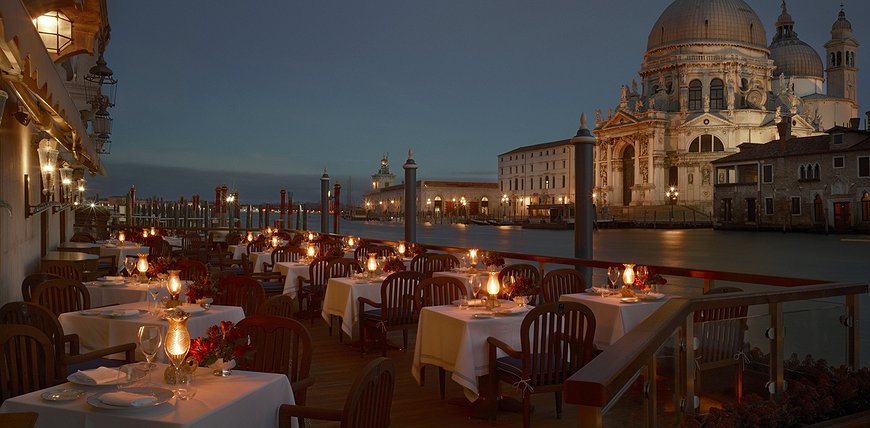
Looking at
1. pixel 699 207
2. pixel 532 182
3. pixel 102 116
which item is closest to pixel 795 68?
pixel 699 207

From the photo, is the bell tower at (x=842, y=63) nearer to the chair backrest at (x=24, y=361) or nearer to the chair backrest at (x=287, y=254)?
the chair backrest at (x=287, y=254)

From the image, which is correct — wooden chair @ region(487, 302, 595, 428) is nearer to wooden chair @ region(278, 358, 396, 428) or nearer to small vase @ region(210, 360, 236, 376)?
wooden chair @ region(278, 358, 396, 428)

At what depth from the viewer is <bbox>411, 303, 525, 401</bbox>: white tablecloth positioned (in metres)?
5.82

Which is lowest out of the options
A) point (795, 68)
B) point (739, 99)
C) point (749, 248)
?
point (749, 248)

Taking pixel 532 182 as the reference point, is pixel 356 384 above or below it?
below

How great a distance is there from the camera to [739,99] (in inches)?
3140

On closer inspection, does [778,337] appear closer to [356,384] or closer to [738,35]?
[356,384]

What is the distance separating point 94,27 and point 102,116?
1965 centimetres

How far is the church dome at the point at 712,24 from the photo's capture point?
262 ft

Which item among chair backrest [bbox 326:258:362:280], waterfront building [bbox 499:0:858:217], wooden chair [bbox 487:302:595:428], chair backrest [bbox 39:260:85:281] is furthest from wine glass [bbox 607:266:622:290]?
waterfront building [bbox 499:0:858:217]

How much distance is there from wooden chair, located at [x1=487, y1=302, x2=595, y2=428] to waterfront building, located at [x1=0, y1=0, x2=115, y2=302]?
4087 millimetres

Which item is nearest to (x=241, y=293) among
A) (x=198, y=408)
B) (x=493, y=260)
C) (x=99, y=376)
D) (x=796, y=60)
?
(x=99, y=376)

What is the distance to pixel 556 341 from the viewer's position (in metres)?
5.41

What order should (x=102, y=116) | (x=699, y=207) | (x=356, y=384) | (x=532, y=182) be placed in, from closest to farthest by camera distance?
(x=356, y=384)
(x=102, y=116)
(x=699, y=207)
(x=532, y=182)
